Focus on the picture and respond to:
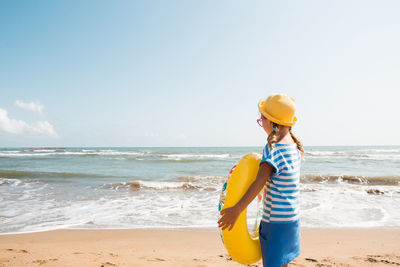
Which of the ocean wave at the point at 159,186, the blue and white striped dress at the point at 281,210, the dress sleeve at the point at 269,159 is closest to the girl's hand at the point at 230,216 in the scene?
the blue and white striped dress at the point at 281,210

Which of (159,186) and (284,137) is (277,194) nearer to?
(284,137)

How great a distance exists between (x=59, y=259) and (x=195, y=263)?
5.18 ft

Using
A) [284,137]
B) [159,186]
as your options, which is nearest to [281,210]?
[284,137]

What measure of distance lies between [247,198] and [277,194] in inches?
7.4

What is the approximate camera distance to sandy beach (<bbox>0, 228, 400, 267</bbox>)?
10.1 ft

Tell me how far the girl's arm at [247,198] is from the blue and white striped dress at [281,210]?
62mm

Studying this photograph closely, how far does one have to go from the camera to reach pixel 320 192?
25.9 ft

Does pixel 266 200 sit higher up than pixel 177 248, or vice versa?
pixel 266 200

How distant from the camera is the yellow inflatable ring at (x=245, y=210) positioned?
1642 mm

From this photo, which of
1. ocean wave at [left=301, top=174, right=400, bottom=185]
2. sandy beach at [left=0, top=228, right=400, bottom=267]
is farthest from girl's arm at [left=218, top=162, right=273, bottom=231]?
ocean wave at [left=301, top=174, right=400, bottom=185]

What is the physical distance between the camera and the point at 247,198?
5.13 ft

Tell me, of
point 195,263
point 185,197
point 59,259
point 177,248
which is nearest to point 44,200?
point 185,197

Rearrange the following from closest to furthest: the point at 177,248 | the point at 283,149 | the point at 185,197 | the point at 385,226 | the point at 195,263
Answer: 1. the point at 283,149
2. the point at 195,263
3. the point at 177,248
4. the point at 385,226
5. the point at 185,197

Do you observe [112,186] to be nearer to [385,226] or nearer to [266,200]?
[385,226]
